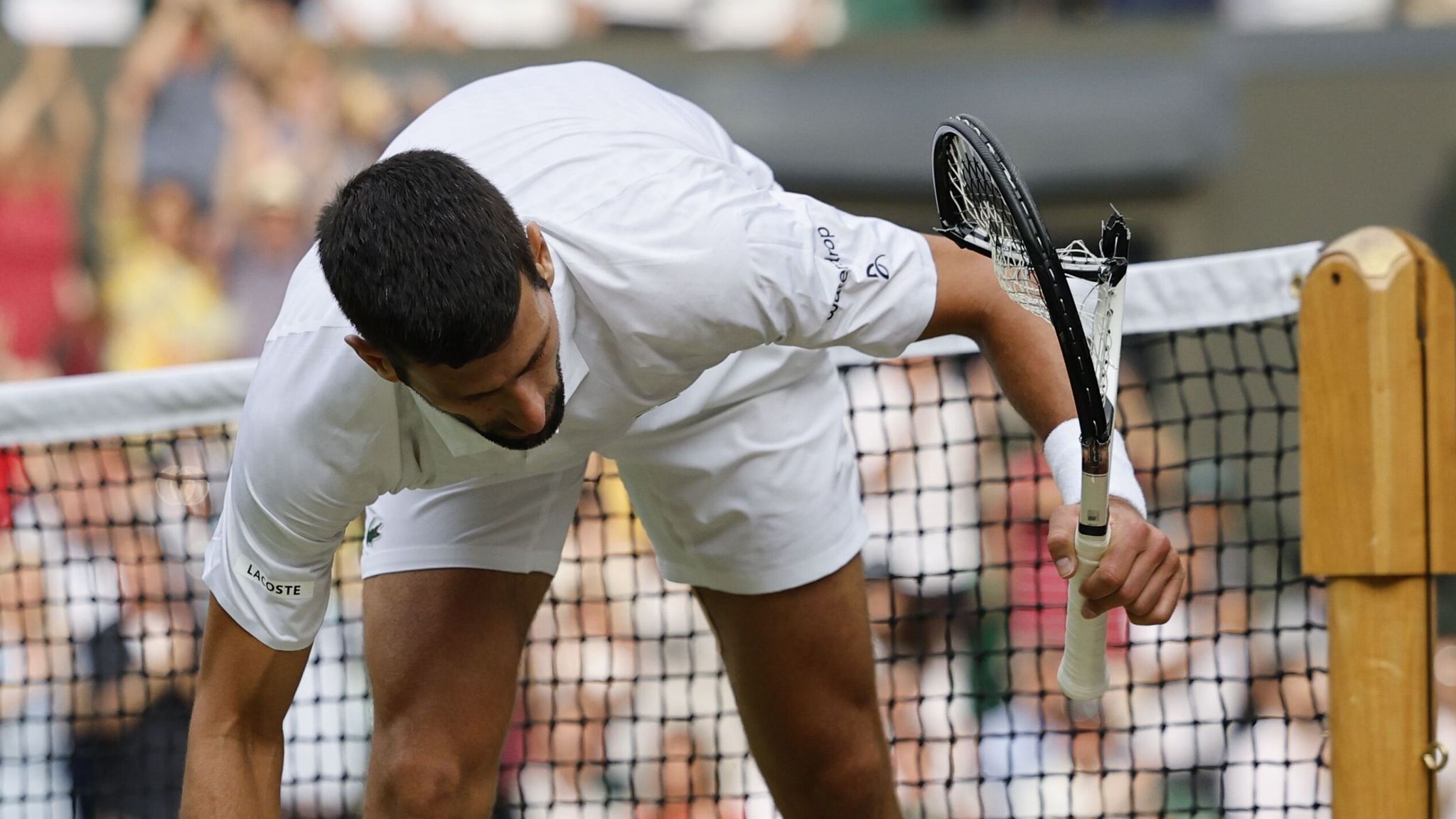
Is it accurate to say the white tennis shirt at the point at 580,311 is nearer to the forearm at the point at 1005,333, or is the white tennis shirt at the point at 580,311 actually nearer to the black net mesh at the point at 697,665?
the forearm at the point at 1005,333

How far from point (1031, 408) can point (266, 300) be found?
4.59 m

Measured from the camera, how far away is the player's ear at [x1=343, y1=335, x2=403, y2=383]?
190 cm

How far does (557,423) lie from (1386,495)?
3.84ft

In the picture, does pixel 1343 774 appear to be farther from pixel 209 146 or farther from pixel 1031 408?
pixel 209 146

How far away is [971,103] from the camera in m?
7.46

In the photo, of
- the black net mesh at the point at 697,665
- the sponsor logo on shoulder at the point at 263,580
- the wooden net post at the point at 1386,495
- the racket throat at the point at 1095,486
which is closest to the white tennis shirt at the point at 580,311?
the sponsor logo on shoulder at the point at 263,580

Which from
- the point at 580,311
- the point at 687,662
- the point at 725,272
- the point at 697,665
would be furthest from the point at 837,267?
the point at 697,665

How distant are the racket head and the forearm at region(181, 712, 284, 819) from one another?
3.72 feet

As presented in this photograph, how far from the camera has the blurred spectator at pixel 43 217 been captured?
640cm

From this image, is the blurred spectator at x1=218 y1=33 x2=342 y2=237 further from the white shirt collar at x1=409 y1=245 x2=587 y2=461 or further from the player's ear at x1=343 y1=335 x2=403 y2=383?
the player's ear at x1=343 y1=335 x2=403 y2=383

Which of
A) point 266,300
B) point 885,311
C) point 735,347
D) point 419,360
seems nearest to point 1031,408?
point 885,311

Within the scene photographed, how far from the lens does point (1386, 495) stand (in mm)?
2352

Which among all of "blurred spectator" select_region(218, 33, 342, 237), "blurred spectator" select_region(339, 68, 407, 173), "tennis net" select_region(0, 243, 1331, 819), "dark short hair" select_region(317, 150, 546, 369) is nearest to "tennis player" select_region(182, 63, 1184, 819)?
"dark short hair" select_region(317, 150, 546, 369)

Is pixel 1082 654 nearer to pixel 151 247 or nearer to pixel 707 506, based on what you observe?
pixel 707 506
